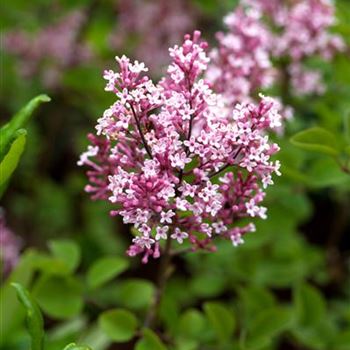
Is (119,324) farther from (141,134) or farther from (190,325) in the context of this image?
(141,134)

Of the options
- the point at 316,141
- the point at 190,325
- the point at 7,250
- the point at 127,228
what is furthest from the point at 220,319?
the point at 127,228

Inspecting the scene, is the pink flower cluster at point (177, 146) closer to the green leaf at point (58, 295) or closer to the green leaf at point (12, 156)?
the green leaf at point (12, 156)

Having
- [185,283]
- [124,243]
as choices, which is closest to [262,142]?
[185,283]

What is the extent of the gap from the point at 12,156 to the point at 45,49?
197 centimetres

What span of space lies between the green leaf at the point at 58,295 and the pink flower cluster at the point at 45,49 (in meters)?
1.54

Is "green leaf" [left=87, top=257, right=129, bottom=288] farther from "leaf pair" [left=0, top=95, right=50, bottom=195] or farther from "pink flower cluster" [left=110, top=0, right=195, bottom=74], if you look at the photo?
"pink flower cluster" [left=110, top=0, right=195, bottom=74]

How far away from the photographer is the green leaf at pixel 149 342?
155 cm

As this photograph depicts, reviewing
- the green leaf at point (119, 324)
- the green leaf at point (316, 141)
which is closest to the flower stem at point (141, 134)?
the green leaf at point (316, 141)

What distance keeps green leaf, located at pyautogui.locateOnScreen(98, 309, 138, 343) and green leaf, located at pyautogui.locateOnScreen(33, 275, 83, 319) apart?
0.63ft

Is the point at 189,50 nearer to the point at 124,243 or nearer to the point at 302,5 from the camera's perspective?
the point at 302,5

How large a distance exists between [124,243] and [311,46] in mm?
1349

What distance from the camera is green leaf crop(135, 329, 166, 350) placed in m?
1.55

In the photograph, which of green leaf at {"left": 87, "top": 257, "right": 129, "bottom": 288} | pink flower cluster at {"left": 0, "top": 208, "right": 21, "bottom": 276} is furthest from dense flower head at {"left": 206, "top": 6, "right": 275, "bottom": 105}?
pink flower cluster at {"left": 0, "top": 208, "right": 21, "bottom": 276}

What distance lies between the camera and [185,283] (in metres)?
2.63
